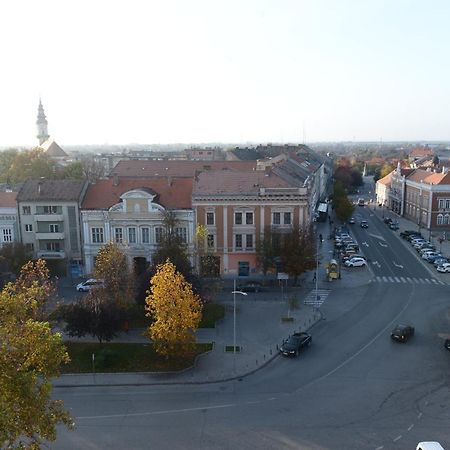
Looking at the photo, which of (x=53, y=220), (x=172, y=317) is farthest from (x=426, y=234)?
(x=172, y=317)

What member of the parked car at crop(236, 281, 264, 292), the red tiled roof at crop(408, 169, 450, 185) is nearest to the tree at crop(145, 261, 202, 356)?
the parked car at crop(236, 281, 264, 292)

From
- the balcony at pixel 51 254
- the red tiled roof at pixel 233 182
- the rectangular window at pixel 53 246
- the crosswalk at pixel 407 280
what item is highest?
the red tiled roof at pixel 233 182

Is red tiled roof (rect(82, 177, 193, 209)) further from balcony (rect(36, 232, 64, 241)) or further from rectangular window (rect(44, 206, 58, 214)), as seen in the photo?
balcony (rect(36, 232, 64, 241))

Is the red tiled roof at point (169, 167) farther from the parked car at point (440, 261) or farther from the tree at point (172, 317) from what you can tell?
the tree at point (172, 317)

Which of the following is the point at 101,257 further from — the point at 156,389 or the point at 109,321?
the point at 156,389

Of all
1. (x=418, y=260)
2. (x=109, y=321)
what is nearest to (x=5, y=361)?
(x=109, y=321)

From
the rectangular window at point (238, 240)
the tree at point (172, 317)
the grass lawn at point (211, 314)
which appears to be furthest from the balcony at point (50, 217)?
the tree at point (172, 317)

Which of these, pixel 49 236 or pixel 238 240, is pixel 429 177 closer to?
pixel 238 240
